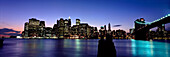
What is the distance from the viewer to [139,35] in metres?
110

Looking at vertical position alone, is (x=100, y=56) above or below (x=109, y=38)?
below

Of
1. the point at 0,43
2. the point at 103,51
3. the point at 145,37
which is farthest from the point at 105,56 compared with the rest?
the point at 145,37

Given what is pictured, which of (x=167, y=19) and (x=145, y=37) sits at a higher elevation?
(x=167, y=19)

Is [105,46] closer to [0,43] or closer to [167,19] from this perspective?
[0,43]

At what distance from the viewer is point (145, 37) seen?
107 meters

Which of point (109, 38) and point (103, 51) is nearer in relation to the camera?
point (103, 51)

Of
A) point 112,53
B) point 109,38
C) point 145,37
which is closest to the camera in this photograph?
point 112,53

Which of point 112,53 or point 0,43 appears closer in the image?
point 112,53

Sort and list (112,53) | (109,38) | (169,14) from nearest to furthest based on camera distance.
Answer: (112,53), (109,38), (169,14)

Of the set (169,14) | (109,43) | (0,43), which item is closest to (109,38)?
(109,43)

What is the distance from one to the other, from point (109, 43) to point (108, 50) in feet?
1.90

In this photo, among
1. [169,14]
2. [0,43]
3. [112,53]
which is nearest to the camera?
[112,53]

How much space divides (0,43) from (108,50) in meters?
42.3

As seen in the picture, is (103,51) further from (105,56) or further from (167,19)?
(167,19)
